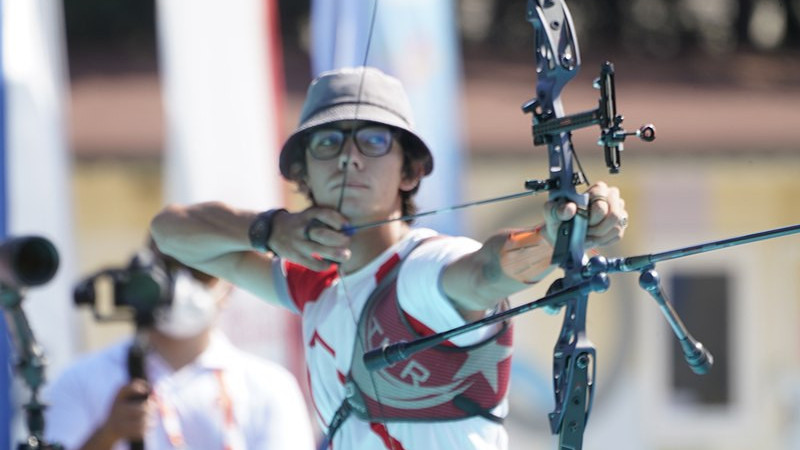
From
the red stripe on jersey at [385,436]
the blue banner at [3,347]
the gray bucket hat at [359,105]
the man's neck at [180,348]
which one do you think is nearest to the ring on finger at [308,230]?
the gray bucket hat at [359,105]

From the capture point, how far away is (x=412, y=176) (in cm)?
302

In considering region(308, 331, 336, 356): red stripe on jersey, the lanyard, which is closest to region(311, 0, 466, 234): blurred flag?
the lanyard

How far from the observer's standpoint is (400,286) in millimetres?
2781

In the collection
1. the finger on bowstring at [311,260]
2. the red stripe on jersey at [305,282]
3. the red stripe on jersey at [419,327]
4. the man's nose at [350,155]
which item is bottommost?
the red stripe on jersey at [419,327]

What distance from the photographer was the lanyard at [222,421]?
404 cm

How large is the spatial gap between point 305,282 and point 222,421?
103 cm

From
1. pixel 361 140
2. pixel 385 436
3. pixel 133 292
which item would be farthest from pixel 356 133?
pixel 133 292

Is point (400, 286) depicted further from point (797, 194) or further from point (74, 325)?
point (797, 194)

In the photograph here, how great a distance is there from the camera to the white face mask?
13.6 ft

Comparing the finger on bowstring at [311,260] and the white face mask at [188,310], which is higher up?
the finger on bowstring at [311,260]

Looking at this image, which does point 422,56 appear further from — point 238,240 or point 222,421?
point 238,240

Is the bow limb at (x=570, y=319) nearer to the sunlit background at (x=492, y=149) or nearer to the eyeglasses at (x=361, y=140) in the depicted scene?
the eyeglasses at (x=361, y=140)

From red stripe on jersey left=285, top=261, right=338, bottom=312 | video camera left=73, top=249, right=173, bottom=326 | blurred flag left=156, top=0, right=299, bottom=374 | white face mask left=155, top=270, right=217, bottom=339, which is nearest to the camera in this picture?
red stripe on jersey left=285, top=261, right=338, bottom=312

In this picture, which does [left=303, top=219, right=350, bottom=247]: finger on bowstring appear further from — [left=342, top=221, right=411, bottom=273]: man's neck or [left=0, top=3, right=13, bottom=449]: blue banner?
[left=0, top=3, right=13, bottom=449]: blue banner
